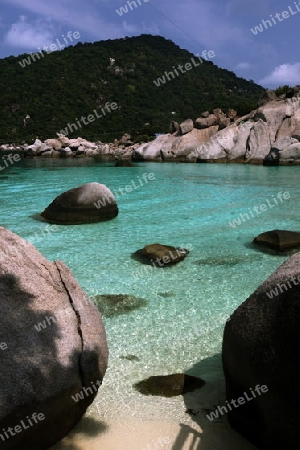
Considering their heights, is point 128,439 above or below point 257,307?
below

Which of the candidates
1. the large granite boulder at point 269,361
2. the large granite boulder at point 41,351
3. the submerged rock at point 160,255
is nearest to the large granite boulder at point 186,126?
the submerged rock at point 160,255

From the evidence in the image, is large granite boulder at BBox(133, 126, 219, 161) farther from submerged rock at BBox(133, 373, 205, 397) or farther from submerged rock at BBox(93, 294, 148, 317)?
submerged rock at BBox(133, 373, 205, 397)

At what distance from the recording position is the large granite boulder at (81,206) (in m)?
14.8

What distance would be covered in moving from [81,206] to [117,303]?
7.41 m

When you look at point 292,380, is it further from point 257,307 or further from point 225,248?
point 225,248

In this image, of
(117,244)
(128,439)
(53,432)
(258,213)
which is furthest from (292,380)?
(258,213)

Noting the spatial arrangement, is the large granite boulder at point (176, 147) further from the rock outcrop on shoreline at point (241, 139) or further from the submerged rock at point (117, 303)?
the submerged rock at point (117, 303)

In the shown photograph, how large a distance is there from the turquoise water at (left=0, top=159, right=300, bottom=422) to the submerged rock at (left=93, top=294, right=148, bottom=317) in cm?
19

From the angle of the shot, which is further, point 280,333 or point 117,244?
point 117,244

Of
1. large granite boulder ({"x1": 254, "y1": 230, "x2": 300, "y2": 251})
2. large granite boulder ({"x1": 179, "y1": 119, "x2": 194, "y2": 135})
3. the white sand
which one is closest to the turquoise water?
the white sand

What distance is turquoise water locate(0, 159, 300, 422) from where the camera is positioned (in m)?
6.23

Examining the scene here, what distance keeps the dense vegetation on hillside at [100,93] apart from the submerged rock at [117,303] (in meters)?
90.4

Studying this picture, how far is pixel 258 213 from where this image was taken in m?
16.6

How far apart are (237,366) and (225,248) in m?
7.44
